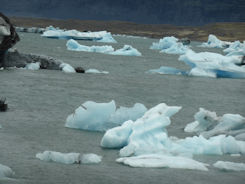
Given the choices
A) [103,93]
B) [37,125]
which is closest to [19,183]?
[37,125]

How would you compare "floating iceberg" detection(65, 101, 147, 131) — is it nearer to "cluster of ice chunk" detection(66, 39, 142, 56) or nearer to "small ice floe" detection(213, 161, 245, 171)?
"small ice floe" detection(213, 161, 245, 171)

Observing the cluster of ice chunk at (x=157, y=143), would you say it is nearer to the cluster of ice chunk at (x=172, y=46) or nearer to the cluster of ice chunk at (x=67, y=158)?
the cluster of ice chunk at (x=67, y=158)

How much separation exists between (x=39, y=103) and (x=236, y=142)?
269 inches

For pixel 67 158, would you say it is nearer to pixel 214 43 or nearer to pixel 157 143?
pixel 157 143

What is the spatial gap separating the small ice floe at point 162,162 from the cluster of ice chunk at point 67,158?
0.44 metres

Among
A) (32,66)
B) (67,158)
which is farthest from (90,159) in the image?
(32,66)

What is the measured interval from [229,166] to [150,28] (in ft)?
502

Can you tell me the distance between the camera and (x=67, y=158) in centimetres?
1009

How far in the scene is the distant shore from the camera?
13275cm

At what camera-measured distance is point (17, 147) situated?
10.9 meters

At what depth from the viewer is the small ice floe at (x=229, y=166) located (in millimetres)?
10176

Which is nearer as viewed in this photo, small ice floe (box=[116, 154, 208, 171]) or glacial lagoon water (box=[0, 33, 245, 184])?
glacial lagoon water (box=[0, 33, 245, 184])

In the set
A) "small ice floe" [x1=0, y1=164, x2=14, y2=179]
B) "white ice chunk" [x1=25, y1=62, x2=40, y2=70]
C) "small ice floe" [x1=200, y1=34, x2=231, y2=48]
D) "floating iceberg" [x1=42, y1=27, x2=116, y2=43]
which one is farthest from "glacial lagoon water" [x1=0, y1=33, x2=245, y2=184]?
"small ice floe" [x1=200, y1=34, x2=231, y2=48]

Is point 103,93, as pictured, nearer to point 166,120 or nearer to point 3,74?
point 3,74
